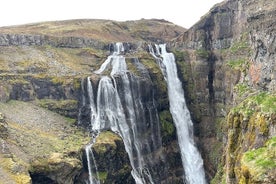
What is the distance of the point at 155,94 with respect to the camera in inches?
2611

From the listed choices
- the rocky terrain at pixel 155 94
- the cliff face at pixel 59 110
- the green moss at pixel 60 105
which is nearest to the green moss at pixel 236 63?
the rocky terrain at pixel 155 94

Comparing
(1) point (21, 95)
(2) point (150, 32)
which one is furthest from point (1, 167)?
(2) point (150, 32)

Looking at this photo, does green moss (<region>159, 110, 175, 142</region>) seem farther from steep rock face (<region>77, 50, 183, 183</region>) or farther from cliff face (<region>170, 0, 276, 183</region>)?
cliff face (<region>170, 0, 276, 183</region>)

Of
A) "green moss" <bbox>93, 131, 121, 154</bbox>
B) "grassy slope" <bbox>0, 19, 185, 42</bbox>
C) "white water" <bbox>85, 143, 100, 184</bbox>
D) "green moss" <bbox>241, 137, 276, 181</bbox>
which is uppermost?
"grassy slope" <bbox>0, 19, 185, 42</bbox>

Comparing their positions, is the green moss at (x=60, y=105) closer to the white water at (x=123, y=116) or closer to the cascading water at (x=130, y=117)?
the cascading water at (x=130, y=117)

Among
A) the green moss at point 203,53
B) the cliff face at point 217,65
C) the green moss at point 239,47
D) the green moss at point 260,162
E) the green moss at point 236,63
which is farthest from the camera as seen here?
the green moss at point 203,53

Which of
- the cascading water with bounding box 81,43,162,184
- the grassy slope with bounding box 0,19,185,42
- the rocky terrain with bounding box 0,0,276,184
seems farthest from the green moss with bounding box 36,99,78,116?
the grassy slope with bounding box 0,19,185,42

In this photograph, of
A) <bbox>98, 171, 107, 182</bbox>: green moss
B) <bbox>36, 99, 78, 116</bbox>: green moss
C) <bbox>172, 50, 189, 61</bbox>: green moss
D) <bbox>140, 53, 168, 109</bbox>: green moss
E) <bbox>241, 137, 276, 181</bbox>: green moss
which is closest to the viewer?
<bbox>241, 137, 276, 181</bbox>: green moss

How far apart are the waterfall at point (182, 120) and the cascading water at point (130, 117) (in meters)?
5.65

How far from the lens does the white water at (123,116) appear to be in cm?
5662

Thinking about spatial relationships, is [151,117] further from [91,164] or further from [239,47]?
[239,47]

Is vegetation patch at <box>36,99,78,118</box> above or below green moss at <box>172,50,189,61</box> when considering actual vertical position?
below

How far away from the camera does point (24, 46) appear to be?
67.6m

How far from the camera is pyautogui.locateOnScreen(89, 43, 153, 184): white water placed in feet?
186
